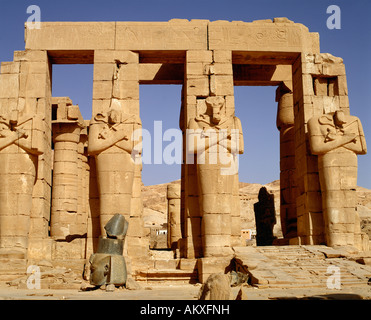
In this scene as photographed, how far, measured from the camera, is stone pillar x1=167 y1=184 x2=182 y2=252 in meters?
21.1

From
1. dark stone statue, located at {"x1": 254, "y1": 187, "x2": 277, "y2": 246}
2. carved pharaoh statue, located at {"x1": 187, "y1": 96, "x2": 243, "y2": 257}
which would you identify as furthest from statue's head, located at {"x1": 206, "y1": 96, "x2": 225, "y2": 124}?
dark stone statue, located at {"x1": 254, "y1": 187, "x2": 277, "y2": 246}

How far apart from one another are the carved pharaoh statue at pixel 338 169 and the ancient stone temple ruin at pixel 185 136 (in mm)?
26

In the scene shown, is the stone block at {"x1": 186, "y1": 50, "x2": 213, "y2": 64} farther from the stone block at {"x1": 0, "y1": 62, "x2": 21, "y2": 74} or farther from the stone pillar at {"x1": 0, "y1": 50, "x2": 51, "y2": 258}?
the stone block at {"x1": 0, "y1": 62, "x2": 21, "y2": 74}

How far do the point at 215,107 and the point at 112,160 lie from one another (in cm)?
297

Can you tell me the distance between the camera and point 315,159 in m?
13.8

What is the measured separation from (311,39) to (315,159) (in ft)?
11.9

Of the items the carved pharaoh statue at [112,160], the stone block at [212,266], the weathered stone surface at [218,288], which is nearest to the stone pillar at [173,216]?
the carved pharaoh statue at [112,160]

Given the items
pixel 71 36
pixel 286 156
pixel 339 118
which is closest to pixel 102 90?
pixel 71 36

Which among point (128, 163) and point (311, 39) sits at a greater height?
point (311, 39)

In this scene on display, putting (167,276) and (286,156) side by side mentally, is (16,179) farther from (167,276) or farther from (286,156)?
(286,156)

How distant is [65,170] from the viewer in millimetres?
18078

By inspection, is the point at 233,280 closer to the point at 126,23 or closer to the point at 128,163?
the point at 128,163

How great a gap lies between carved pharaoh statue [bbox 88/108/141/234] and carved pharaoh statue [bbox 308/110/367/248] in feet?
15.7
